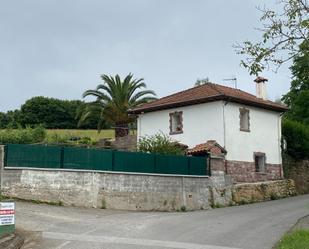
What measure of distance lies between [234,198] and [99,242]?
52.4 ft

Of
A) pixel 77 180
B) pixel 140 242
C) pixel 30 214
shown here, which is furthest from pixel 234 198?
pixel 140 242

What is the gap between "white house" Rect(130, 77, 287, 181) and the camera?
32156mm

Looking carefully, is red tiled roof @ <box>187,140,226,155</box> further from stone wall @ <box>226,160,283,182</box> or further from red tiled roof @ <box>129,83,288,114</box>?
red tiled roof @ <box>129,83,288,114</box>

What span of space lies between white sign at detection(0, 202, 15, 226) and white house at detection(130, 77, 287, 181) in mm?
18076

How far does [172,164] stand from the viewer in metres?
27.3

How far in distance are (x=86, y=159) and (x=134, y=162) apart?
8.56 ft

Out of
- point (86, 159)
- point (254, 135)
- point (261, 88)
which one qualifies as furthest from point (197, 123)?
point (86, 159)

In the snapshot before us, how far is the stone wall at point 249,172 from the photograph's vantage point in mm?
31891

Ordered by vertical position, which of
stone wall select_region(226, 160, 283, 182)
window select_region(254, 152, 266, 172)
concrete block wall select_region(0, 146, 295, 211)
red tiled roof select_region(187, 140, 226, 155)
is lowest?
concrete block wall select_region(0, 146, 295, 211)

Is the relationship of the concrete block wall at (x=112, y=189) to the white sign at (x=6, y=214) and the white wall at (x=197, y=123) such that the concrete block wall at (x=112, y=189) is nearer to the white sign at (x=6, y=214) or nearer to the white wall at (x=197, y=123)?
the white wall at (x=197, y=123)

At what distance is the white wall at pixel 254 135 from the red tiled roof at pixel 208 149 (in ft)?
4.11

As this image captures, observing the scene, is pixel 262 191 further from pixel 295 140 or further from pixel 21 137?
pixel 21 137

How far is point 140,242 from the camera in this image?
601 inches

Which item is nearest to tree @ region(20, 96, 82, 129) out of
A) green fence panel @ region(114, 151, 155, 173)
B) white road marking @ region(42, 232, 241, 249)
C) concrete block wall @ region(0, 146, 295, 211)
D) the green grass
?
concrete block wall @ region(0, 146, 295, 211)
